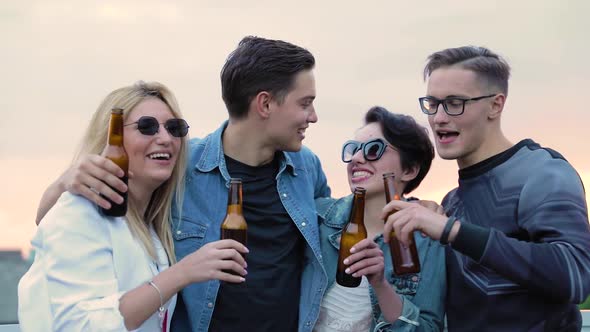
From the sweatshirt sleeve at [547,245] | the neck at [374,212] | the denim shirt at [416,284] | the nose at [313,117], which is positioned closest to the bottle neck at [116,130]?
the nose at [313,117]

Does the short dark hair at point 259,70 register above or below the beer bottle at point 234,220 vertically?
above

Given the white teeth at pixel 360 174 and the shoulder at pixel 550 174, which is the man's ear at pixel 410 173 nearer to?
the white teeth at pixel 360 174

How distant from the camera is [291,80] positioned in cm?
389

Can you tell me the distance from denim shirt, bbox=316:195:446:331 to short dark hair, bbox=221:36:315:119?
744 mm

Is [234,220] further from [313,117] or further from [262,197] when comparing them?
[313,117]

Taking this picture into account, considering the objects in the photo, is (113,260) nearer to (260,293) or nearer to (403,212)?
(260,293)

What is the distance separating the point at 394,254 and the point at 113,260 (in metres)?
1.26

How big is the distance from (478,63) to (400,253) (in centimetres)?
93

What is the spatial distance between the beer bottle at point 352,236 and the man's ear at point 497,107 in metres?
0.68

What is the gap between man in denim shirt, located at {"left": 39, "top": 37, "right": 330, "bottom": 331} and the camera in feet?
11.8

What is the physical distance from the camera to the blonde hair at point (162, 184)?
3.31m

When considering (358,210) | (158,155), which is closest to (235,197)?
(158,155)

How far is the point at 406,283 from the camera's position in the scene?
369cm

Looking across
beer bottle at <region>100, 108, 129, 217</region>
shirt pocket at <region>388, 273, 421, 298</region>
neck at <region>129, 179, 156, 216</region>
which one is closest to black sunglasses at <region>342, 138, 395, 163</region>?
shirt pocket at <region>388, 273, 421, 298</region>
